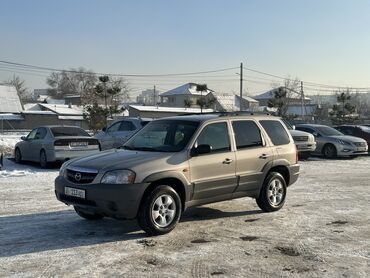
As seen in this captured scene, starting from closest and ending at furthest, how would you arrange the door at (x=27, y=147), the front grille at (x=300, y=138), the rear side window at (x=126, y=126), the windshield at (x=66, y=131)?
the windshield at (x=66, y=131) < the door at (x=27, y=147) < the rear side window at (x=126, y=126) < the front grille at (x=300, y=138)

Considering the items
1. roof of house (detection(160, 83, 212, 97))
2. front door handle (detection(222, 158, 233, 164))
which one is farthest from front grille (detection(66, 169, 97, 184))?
roof of house (detection(160, 83, 212, 97))

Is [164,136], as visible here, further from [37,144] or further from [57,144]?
[37,144]

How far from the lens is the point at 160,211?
7.20m

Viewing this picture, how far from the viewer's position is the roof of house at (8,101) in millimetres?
66062

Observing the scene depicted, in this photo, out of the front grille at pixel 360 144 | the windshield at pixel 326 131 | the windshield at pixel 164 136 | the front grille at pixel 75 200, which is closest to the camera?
the front grille at pixel 75 200

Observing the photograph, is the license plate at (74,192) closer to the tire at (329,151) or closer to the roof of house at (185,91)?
the tire at (329,151)

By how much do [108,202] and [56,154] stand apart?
871 cm

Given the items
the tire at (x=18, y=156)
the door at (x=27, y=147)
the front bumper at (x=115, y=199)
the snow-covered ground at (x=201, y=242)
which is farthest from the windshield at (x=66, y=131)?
the front bumper at (x=115, y=199)

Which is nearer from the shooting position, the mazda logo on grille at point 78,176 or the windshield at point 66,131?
the mazda logo on grille at point 78,176

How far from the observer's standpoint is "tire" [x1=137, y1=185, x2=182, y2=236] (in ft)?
23.0

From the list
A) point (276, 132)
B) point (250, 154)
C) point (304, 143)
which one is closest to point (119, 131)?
point (304, 143)

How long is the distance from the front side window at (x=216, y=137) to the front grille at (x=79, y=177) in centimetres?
175

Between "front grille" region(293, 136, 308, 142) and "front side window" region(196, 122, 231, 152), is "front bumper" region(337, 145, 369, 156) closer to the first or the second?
"front grille" region(293, 136, 308, 142)

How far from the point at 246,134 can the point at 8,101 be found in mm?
63663
